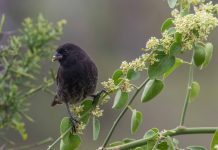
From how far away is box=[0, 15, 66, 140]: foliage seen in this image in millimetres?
2730

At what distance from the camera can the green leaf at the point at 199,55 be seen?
6.12ft

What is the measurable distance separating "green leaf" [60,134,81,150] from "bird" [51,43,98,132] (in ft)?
3.88

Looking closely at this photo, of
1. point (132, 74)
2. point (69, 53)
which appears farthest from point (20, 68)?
point (132, 74)

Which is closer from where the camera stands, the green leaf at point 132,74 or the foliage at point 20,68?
the green leaf at point 132,74

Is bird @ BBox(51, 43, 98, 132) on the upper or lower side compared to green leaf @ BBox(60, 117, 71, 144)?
upper

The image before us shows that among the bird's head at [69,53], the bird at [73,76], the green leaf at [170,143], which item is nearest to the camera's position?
the green leaf at [170,143]

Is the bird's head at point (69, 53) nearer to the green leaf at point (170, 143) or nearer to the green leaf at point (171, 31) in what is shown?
the green leaf at point (171, 31)

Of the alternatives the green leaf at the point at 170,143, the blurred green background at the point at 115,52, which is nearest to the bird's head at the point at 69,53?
the green leaf at the point at 170,143

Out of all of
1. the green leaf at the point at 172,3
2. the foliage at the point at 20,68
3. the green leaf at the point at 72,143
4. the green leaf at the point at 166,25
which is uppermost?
the foliage at the point at 20,68

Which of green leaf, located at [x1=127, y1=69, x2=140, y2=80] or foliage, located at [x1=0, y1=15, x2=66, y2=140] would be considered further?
foliage, located at [x1=0, y1=15, x2=66, y2=140]

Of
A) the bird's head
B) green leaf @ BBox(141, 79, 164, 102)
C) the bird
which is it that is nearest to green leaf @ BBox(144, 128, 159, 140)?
green leaf @ BBox(141, 79, 164, 102)

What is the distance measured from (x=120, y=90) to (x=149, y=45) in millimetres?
191

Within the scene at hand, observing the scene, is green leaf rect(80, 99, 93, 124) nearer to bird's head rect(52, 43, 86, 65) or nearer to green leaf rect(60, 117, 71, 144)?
green leaf rect(60, 117, 71, 144)

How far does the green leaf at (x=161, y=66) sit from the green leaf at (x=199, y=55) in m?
0.07
